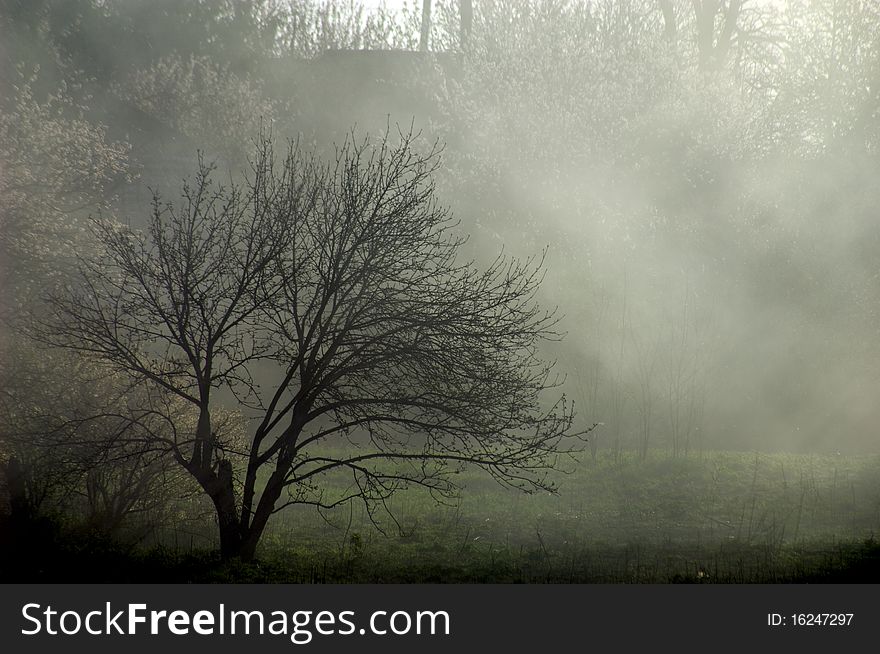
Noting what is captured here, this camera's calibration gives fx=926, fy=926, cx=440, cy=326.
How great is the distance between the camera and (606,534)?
1537cm

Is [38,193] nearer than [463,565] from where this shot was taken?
No

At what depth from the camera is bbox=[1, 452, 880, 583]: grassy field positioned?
479 inches

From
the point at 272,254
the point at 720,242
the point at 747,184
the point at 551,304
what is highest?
the point at 747,184

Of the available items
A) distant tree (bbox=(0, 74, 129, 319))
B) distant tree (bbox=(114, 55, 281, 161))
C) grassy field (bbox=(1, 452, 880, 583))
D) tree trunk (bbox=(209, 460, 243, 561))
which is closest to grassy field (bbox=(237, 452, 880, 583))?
grassy field (bbox=(1, 452, 880, 583))

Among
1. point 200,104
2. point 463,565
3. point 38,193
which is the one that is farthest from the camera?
point 200,104

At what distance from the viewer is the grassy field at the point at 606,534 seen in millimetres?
12156

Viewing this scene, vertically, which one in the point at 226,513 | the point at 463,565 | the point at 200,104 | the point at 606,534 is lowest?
the point at 463,565

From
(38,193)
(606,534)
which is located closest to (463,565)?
(606,534)

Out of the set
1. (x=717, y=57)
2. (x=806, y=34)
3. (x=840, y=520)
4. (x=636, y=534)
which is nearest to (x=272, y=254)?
(x=636, y=534)

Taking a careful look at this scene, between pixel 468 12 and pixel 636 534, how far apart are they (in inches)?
1073

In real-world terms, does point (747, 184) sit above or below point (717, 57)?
below

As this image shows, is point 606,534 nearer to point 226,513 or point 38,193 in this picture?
point 226,513

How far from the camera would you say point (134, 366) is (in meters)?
11.8

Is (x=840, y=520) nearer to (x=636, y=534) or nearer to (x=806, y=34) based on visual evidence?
(x=636, y=534)
